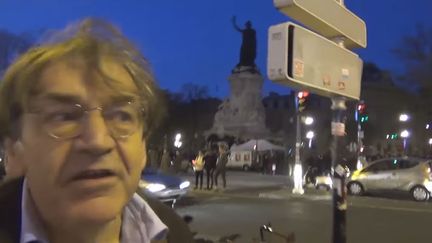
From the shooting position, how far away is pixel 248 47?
186ft

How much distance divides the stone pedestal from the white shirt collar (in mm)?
51083

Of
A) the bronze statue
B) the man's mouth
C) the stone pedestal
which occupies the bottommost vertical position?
the man's mouth

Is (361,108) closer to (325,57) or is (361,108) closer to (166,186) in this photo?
(166,186)

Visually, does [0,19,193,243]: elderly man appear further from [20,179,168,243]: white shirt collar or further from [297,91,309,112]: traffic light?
[297,91,309,112]: traffic light

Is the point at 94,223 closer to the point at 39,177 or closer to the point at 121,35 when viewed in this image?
the point at 39,177

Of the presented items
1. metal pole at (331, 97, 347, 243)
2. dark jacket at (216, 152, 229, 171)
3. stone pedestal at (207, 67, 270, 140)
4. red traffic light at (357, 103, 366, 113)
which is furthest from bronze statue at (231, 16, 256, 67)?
metal pole at (331, 97, 347, 243)

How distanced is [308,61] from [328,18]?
506mm

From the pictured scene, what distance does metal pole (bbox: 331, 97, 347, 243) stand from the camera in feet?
22.9

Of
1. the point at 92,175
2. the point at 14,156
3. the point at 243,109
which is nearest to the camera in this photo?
the point at 92,175

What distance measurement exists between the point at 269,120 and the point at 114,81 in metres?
90.5

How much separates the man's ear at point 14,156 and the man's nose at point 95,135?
0.18m

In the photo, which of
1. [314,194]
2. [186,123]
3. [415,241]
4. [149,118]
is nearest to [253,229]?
[415,241]

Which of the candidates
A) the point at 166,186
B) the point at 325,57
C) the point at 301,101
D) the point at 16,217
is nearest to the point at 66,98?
the point at 16,217

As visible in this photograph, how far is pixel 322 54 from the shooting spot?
5.98 m
